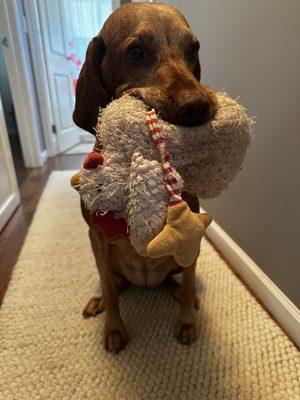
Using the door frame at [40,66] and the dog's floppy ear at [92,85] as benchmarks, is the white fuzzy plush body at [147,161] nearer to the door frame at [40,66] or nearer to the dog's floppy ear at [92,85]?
the dog's floppy ear at [92,85]

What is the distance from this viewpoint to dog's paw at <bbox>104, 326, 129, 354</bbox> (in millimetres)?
1003

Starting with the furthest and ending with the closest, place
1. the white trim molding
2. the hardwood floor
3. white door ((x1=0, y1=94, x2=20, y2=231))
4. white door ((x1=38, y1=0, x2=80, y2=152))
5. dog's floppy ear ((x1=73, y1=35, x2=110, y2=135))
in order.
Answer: white door ((x1=38, y1=0, x2=80, y2=152)) < the white trim molding < white door ((x1=0, y1=94, x2=20, y2=231)) < the hardwood floor < dog's floppy ear ((x1=73, y1=35, x2=110, y2=135))

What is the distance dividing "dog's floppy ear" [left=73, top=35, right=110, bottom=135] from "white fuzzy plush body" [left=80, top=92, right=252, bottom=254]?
34 centimetres

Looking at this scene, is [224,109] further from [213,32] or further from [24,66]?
[24,66]

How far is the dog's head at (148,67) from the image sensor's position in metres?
0.67

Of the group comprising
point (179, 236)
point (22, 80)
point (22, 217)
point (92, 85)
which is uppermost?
point (92, 85)

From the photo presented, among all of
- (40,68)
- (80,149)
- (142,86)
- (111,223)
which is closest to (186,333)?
(111,223)

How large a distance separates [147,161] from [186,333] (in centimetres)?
70

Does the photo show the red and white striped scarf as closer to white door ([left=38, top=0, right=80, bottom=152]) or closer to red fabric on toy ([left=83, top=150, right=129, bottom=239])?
red fabric on toy ([left=83, top=150, right=129, bottom=239])

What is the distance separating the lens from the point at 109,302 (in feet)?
3.39

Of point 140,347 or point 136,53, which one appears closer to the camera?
point 136,53

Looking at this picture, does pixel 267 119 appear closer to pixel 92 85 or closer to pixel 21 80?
pixel 92 85

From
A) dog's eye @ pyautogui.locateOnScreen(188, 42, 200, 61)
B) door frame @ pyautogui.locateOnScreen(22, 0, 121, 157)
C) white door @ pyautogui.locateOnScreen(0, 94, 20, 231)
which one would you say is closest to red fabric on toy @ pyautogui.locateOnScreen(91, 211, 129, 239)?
dog's eye @ pyautogui.locateOnScreen(188, 42, 200, 61)

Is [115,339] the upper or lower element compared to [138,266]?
lower
